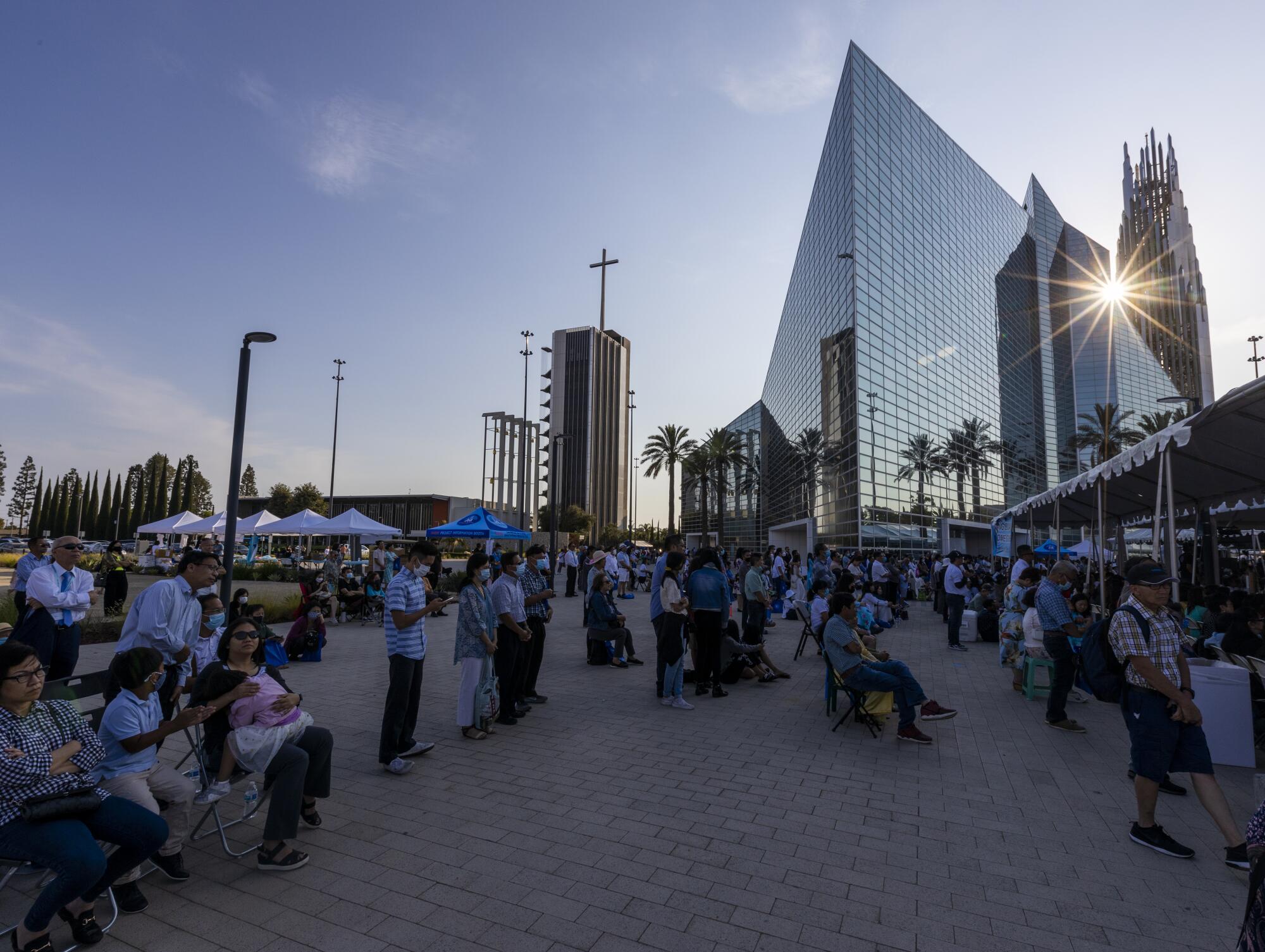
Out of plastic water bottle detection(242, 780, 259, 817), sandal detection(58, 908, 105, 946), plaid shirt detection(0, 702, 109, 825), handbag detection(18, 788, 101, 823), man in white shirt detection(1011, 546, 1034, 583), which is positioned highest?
man in white shirt detection(1011, 546, 1034, 583)

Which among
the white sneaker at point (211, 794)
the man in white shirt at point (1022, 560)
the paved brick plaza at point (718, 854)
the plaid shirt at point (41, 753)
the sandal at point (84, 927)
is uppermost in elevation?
the man in white shirt at point (1022, 560)

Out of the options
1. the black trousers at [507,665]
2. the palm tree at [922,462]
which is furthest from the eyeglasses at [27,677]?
the palm tree at [922,462]

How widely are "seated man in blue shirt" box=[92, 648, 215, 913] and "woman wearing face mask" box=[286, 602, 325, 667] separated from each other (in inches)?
285

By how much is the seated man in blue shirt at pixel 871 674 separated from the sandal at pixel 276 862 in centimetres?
518

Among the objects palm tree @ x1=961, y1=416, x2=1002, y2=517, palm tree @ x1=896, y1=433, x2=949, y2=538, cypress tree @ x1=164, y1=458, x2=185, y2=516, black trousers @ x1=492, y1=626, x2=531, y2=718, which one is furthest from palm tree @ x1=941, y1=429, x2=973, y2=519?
cypress tree @ x1=164, y1=458, x2=185, y2=516

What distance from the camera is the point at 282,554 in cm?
4497

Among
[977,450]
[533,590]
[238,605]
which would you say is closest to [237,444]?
[238,605]

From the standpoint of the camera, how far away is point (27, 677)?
2918 millimetres

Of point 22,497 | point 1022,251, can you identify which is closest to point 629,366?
point 1022,251

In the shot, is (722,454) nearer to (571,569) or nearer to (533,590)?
(571,569)

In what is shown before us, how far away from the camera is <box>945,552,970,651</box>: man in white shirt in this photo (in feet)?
41.4

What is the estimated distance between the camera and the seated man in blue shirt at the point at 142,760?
131 inches

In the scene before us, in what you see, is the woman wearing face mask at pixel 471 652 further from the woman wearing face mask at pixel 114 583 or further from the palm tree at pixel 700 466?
the palm tree at pixel 700 466

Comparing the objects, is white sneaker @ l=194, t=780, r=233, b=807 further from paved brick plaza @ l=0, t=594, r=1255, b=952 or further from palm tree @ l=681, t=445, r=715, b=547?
palm tree @ l=681, t=445, r=715, b=547
